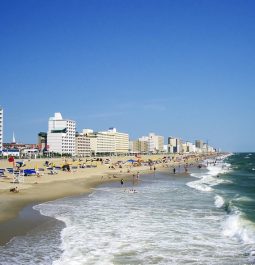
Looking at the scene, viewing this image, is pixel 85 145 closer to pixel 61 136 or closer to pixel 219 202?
pixel 61 136

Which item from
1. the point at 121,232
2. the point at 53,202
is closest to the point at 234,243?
the point at 121,232

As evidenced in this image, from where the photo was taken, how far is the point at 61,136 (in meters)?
152

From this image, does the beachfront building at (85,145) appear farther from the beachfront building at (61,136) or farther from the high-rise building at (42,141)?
the high-rise building at (42,141)

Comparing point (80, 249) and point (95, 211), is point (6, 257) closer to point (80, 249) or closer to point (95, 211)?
point (80, 249)

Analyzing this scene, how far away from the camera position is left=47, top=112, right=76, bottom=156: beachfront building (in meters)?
153

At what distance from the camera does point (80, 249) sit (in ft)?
53.6

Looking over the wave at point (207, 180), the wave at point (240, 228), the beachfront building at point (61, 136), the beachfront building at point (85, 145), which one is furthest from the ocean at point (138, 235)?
the beachfront building at point (85, 145)

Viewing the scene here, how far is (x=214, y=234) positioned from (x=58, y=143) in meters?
137

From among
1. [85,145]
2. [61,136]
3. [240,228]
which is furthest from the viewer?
[85,145]

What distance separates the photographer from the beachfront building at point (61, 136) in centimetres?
15275

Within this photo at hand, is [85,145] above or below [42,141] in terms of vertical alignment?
below

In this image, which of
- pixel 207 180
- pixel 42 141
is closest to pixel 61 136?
pixel 42 141

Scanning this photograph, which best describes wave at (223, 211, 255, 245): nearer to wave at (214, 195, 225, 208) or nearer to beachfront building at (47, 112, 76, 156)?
wave at (214, 195, 225, 208)

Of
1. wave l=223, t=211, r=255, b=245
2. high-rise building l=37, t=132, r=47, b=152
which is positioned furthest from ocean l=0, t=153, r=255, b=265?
high-rise building l=37, t=132, r=47, b=152
